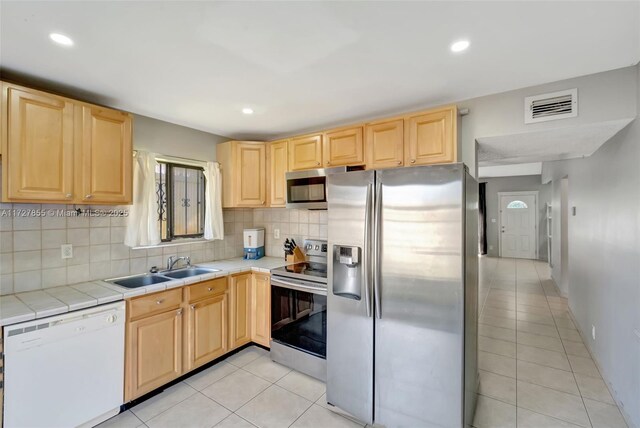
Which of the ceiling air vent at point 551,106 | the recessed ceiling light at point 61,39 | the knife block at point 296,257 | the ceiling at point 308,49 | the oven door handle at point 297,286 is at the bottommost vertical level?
the oven door handle at point 297,286

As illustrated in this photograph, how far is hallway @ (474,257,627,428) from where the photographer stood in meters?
2.06

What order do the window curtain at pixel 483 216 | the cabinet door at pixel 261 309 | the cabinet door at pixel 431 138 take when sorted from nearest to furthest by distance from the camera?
1. the cabinet door at pixel 431 138
2. the cabinet door at pixel 261 309
3. the window curtain at pixel 483 216

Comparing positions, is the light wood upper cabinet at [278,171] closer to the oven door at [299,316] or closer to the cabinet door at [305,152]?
the cabinet door at [305,152]

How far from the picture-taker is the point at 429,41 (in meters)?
1.56

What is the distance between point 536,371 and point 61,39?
14.5 ft

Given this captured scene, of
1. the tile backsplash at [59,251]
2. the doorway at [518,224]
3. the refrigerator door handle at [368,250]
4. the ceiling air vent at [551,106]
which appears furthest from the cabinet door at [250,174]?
the doorway at [518,224]

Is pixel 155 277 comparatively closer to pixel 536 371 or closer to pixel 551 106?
pixel 551 106

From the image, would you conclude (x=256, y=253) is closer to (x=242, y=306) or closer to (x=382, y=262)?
(x=242, y=306)

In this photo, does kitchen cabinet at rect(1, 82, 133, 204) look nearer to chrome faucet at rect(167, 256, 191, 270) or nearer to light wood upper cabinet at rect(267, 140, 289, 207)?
chrome faucet at rect(167, 256, 191, 270)

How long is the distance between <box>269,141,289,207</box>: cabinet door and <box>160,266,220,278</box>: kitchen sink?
3.40ft

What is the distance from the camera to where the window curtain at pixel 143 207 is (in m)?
2.57

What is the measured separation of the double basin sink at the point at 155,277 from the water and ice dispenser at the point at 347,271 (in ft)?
4.36

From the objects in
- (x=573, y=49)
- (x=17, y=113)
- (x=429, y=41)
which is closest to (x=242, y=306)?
(x=17, y=113)

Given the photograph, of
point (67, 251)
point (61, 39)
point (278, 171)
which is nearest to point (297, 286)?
point (278, 171)
